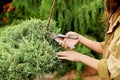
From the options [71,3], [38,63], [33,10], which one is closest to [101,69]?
[38,63]

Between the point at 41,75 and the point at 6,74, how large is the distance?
8.8 inches

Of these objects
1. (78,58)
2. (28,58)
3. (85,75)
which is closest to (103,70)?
(78,58)

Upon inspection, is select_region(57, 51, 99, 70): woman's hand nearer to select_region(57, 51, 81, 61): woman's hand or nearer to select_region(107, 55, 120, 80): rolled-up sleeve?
select_region(57, 51, 81, 61): woman's hand

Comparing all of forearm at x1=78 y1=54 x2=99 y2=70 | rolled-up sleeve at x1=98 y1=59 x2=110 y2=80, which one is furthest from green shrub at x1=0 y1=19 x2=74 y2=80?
rolled-up sleeve at x1=98 y1=59 x2=110 y2=80

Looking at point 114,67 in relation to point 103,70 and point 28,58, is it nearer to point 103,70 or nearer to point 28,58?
point 103,70

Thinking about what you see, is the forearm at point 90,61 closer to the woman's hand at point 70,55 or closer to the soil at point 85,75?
the woman's hand at point 70,55

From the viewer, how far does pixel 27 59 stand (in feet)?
7.62

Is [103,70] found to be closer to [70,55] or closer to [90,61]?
[90,61]

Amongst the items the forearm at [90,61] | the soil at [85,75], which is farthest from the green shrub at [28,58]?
the soil at [85,75]

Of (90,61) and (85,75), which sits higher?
(90,61)

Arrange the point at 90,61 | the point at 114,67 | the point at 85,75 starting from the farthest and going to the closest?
the point at 85,75 < the point at 90,61 < the point at 114,67

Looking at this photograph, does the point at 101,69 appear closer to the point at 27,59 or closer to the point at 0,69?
the point at 27,59

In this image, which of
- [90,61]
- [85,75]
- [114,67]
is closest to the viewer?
[114,67]

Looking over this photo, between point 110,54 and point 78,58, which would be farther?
point 78,58
